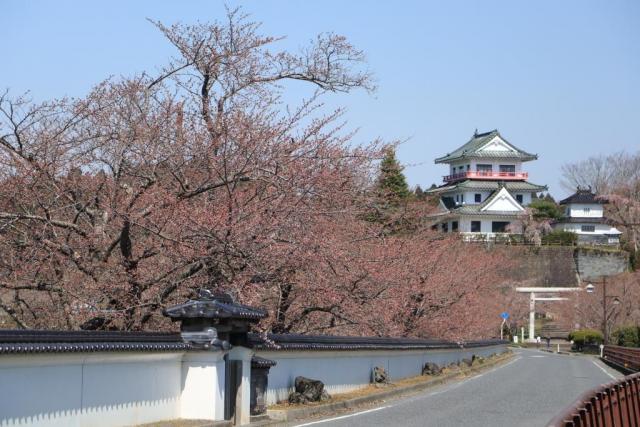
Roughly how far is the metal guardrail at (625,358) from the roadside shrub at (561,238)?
170 feet

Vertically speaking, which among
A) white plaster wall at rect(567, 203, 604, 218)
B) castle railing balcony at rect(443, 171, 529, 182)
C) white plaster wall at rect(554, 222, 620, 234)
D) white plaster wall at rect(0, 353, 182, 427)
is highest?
castle railing balcony at rect(443, 171, 529, 182)

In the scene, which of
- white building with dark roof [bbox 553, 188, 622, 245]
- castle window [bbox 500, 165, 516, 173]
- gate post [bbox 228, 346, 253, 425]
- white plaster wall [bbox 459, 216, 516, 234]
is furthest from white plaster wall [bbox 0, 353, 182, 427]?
white building with dark roof [bbox 553, 188, 622, 245]

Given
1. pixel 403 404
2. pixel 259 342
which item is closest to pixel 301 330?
pixel 403 404

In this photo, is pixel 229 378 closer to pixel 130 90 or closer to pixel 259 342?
pixel 259 342

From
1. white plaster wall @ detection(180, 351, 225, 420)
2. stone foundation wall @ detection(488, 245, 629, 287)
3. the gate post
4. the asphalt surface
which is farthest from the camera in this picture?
stone foundation wall @ detection(488, 245, 629, 287)

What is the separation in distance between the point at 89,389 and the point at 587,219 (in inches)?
4232

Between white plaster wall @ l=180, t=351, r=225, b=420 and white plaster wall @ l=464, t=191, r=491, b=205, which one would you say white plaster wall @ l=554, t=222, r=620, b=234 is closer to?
white plaster wall @ l=464, t=191, r=491, b=205

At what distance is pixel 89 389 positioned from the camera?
34.2 ft

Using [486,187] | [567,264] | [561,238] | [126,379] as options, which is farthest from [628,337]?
[126,379]

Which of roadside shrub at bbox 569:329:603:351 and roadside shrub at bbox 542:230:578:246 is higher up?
roadside shrub at bbox 542:230:578:246

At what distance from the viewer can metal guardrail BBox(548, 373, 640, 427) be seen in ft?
22.1

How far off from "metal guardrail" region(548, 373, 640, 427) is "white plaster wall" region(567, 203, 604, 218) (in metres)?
103

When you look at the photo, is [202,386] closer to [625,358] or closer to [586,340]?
[625,358]

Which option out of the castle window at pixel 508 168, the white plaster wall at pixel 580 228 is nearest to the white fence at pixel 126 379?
the castle window at pixel 508 168
